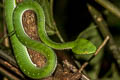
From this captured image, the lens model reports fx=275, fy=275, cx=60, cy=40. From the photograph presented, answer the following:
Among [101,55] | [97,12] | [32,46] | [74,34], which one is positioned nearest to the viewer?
[32,46]

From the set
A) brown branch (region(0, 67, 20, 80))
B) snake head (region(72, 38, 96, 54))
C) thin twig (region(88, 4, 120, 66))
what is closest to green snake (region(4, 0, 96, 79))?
snake head (region(72, 38, 96, 54))

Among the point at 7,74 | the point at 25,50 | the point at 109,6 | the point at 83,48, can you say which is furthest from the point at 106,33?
the point at 7,74

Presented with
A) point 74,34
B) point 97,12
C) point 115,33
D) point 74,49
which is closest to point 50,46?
point 74,49

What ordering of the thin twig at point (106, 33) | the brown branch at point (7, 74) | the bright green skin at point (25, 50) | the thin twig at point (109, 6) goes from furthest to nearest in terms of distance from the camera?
the thin twig at point (106, 33) < the thin twig at point (109, 6) < the brown branch at point (7, 74) < the bright green skin at point (25, 50)

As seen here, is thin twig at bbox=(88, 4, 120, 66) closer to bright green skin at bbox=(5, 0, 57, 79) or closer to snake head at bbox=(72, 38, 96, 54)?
snake head at bbox=(72, 38, 96, 54)

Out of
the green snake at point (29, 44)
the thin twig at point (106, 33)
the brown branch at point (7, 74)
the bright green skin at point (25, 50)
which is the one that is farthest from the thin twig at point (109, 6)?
the brown branch at point (7, 74)

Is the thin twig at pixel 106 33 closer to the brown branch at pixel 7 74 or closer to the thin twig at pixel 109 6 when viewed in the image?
the thin twig at pixel 109 6

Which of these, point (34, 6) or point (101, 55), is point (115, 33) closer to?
point (101, 55)

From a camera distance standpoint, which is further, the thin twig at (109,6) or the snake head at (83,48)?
the thin twig at (109,6)
